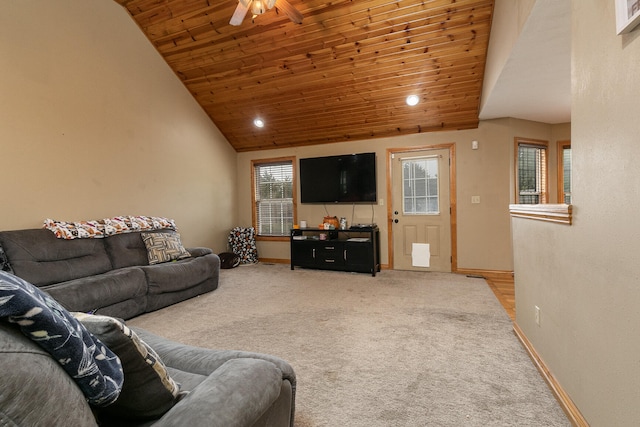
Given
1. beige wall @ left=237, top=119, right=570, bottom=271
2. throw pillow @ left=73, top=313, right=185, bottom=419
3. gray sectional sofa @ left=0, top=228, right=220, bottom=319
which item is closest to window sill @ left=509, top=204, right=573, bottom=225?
throw pillow @ left=73, top=313, right=185, bottom=419

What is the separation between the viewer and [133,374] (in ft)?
2.75

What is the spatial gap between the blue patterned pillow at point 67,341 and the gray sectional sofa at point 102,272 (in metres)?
2.17

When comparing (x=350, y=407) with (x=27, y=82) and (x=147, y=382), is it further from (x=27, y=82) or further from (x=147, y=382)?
(x=27, y=82)

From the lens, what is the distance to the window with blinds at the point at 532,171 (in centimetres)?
492

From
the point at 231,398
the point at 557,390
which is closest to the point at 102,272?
the point at 231,398

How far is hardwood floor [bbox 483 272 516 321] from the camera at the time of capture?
3298 mm

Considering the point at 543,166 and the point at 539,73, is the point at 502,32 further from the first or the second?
the point at 543,166

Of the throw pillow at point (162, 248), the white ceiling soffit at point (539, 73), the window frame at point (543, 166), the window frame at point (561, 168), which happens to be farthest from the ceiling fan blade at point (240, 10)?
the window frame at point (561, 168)

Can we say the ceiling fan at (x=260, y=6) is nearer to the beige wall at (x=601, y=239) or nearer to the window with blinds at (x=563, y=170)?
the beige wall at (x=601, y=239)

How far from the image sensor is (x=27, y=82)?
332 centimetres

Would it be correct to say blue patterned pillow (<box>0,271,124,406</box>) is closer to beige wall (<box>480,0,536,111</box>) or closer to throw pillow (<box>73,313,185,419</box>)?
throw pillow (<box>73,313,185,419</box>)

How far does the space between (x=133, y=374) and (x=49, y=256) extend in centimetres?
311

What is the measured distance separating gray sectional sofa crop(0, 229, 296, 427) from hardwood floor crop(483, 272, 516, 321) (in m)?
2.81

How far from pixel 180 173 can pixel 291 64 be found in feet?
8.11
